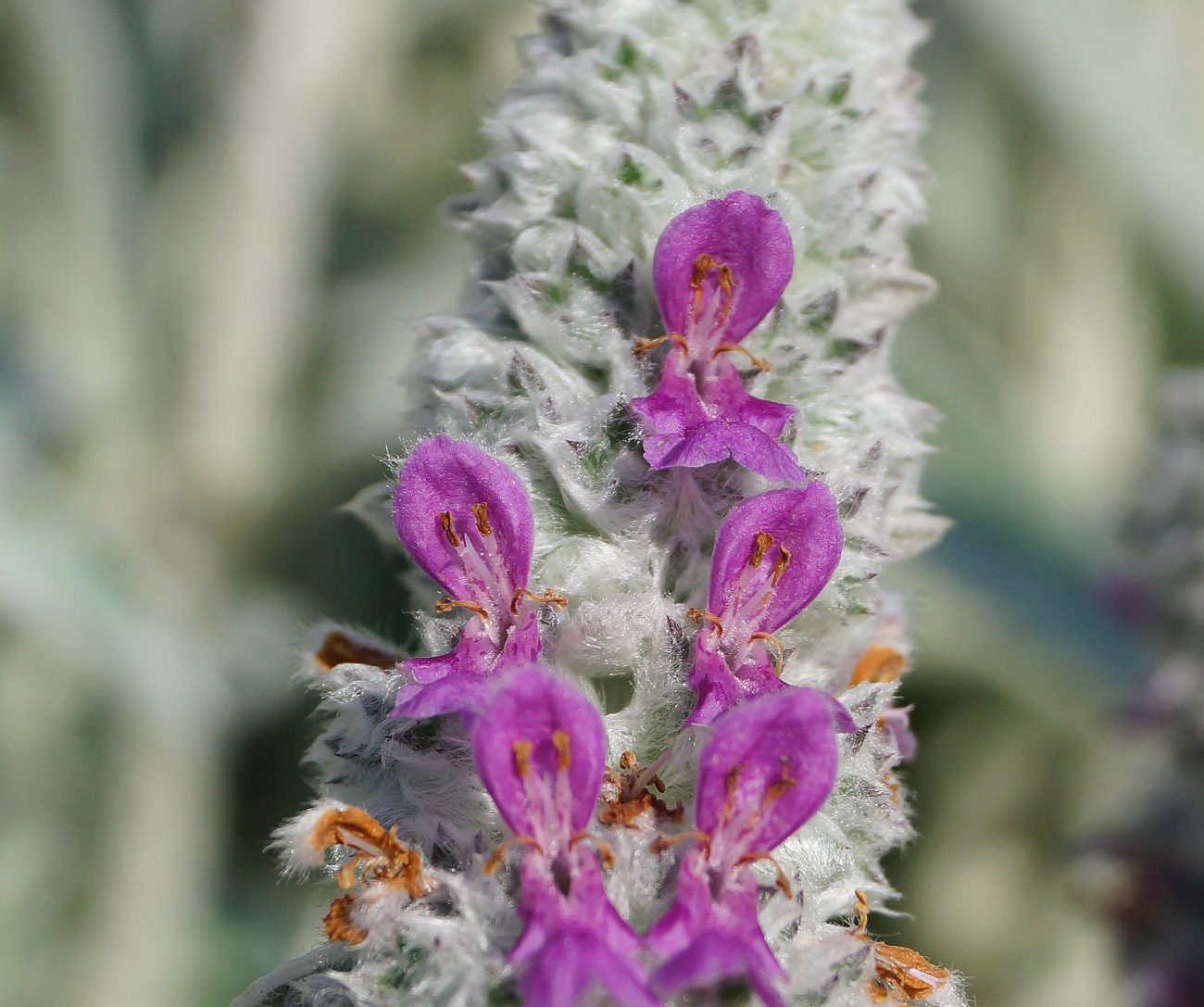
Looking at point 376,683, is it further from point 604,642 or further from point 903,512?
point 903,512

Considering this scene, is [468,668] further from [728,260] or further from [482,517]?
[728,260]

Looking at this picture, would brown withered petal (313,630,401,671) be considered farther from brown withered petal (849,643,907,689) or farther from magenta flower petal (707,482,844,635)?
brown withered petal (849,643,907,689)

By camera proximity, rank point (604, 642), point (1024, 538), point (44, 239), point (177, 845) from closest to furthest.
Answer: point (604, 642) < point (177, 845) < point (1024, 538) < point (44, 239)

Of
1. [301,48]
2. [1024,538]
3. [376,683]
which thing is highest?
[301,48]

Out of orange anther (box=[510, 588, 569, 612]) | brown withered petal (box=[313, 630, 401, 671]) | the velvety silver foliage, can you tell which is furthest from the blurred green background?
orange anther (box=[510, 588, 569, 612])

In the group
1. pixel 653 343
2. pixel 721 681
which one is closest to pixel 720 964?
pixel 721 681

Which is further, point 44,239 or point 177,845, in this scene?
point 44,239

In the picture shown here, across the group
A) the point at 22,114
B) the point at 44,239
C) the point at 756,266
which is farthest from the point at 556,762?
the point at 22,114

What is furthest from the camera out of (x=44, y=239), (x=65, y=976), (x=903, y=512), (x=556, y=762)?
(x=44, y=239)
